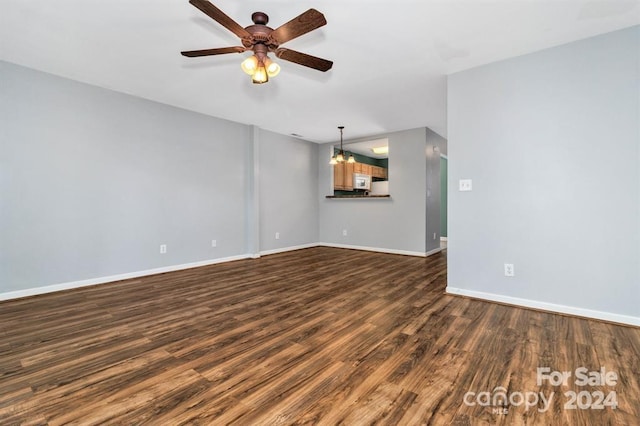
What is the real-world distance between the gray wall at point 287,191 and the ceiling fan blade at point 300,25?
144 inches

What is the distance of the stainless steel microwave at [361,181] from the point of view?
734cm

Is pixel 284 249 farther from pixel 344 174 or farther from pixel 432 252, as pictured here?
pixel 432 252

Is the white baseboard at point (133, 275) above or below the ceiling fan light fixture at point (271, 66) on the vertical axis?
below

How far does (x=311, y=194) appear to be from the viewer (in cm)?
680

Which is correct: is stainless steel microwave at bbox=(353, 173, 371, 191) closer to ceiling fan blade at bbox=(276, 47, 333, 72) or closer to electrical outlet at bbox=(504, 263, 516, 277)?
electrical outlet at bbox=(504, 263, 516, 277)

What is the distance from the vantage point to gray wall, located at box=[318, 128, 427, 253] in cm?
546

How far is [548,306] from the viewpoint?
261 centimetres

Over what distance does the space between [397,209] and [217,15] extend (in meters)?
4.67

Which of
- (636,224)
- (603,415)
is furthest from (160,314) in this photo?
(636,224)

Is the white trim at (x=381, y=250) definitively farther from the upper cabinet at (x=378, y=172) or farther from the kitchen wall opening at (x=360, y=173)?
the upper cabinet at (x=378, y=172)

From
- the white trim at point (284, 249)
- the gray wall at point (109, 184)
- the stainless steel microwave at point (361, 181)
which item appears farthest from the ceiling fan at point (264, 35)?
the stainless steel microwave at point (361, 181)

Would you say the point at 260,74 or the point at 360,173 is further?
the point at 360,173

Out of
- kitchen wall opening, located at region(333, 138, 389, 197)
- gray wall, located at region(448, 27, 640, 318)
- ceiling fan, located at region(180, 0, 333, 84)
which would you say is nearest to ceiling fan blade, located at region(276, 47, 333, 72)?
ceiling fan, located at region(180, 0, 333, 84)

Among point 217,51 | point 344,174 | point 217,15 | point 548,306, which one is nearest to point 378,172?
point 344,174
